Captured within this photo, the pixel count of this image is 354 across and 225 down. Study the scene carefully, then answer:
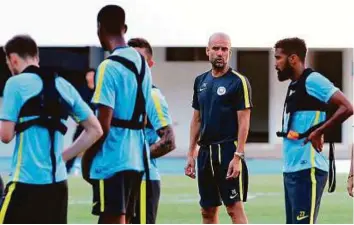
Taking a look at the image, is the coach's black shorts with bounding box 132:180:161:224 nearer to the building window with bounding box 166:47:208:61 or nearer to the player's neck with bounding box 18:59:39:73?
the player's neck with bounding box 18:59:39:73

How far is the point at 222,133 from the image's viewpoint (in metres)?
9.98

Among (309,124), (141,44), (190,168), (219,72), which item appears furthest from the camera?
(190,168)

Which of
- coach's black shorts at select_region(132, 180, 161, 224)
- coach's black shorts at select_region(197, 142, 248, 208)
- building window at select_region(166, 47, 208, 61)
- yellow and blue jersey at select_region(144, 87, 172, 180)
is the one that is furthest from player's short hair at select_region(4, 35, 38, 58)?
building window at select_region(166, 47, 208, 61)

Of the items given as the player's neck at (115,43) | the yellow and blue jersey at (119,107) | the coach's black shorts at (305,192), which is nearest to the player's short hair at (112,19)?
the player's neck at (115,43)

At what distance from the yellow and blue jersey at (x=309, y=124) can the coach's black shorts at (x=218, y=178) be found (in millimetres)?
1518

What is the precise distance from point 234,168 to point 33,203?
3045 mm

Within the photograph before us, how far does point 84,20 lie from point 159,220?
179 inches

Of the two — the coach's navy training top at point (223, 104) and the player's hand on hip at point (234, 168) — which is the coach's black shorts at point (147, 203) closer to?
the player's hand on hip at point (234, 168)

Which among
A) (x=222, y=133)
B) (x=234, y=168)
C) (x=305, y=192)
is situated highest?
(x=222, y=133)

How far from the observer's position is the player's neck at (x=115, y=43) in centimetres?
751

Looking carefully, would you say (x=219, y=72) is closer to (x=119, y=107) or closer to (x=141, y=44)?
(x=141, y=44)

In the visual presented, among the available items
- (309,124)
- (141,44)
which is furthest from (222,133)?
(309,124)

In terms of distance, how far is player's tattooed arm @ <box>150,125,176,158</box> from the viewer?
27.1 ft

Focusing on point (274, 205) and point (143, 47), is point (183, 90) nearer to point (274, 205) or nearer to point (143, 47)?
point (274, 205)
